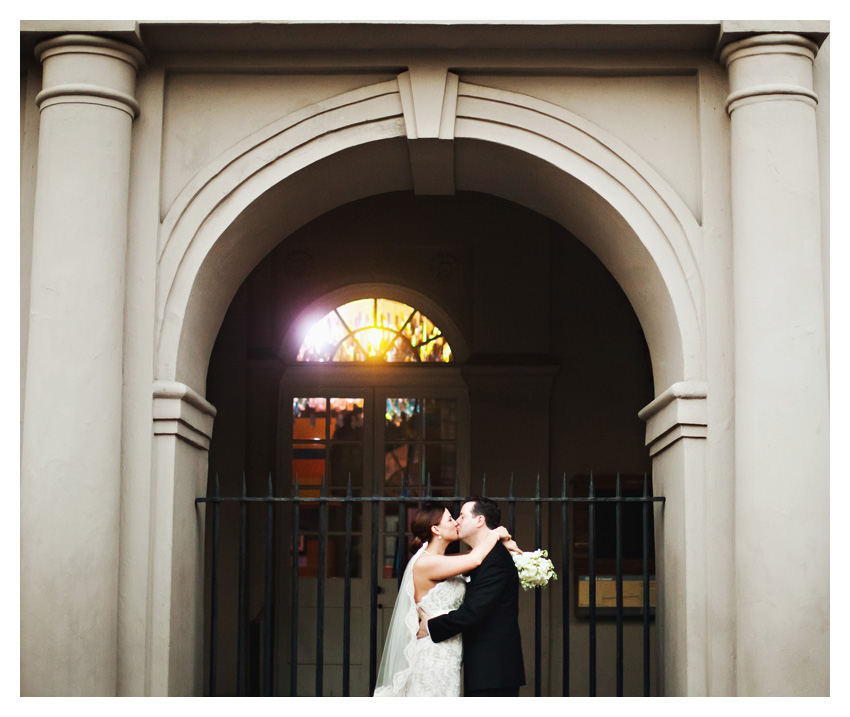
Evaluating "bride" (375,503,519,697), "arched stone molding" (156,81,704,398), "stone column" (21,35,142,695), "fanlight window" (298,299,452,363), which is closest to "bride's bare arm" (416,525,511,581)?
"bride" (375,503,519,697)

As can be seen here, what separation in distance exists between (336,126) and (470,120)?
760 mm

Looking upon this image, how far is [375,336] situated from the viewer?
10.5m

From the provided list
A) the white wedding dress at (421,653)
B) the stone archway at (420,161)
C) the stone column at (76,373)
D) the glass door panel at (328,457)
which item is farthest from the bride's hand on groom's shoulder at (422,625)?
the glass door panel at (328,457)

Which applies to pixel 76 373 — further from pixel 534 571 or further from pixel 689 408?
pixel 689 408

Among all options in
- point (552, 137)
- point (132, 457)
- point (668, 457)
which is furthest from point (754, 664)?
point (132, 457)

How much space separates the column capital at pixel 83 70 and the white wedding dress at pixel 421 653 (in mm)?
3006

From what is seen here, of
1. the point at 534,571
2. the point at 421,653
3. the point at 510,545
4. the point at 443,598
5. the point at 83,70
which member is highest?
the point at 83,70

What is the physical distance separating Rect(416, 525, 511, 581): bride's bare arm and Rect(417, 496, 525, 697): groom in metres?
0.03

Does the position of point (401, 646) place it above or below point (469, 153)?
below

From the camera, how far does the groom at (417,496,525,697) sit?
17.7 feet

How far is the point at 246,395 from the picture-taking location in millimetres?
10234

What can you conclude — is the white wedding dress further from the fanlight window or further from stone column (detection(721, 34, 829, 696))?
the fanlight window

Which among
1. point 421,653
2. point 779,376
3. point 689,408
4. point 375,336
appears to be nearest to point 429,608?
point 421,653

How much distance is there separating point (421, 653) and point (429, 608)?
0.24 m
